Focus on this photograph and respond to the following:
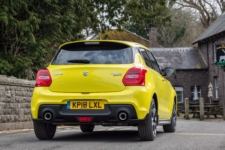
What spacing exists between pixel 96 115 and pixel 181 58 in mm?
39523

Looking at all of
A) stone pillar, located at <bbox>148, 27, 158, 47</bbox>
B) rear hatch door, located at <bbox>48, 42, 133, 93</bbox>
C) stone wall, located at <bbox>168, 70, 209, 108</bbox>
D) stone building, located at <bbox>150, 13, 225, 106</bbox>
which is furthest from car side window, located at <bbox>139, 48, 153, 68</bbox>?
stone pillar, located at <bbox>148, 27, 158, 47</bbox>

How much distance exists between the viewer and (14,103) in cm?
1443

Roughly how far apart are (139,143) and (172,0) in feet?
57.6

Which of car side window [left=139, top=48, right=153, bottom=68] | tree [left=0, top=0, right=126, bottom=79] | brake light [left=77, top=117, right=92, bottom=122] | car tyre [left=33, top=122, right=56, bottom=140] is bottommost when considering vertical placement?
car tyre [left=33, top=122, right=56, bottom=140]

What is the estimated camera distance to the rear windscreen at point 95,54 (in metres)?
8.59

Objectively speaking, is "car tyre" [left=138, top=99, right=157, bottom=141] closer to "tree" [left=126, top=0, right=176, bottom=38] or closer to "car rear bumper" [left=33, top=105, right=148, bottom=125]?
"car rear bumper" [left=33, top=105, right=148, bottom=125]

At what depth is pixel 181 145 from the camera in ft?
26.0

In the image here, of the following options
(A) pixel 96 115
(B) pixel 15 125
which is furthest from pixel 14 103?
(A) pixel 96 115

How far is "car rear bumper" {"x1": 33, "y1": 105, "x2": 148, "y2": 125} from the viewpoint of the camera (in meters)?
8.12

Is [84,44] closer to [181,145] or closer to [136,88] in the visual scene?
[136,88]

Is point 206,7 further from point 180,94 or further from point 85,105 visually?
point 85,105

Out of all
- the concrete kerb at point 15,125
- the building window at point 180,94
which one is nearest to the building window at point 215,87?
the building window at point 180,94

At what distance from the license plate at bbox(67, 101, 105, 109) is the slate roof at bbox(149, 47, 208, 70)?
37399 mm

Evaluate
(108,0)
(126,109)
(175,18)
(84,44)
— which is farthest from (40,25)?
(175,18)
